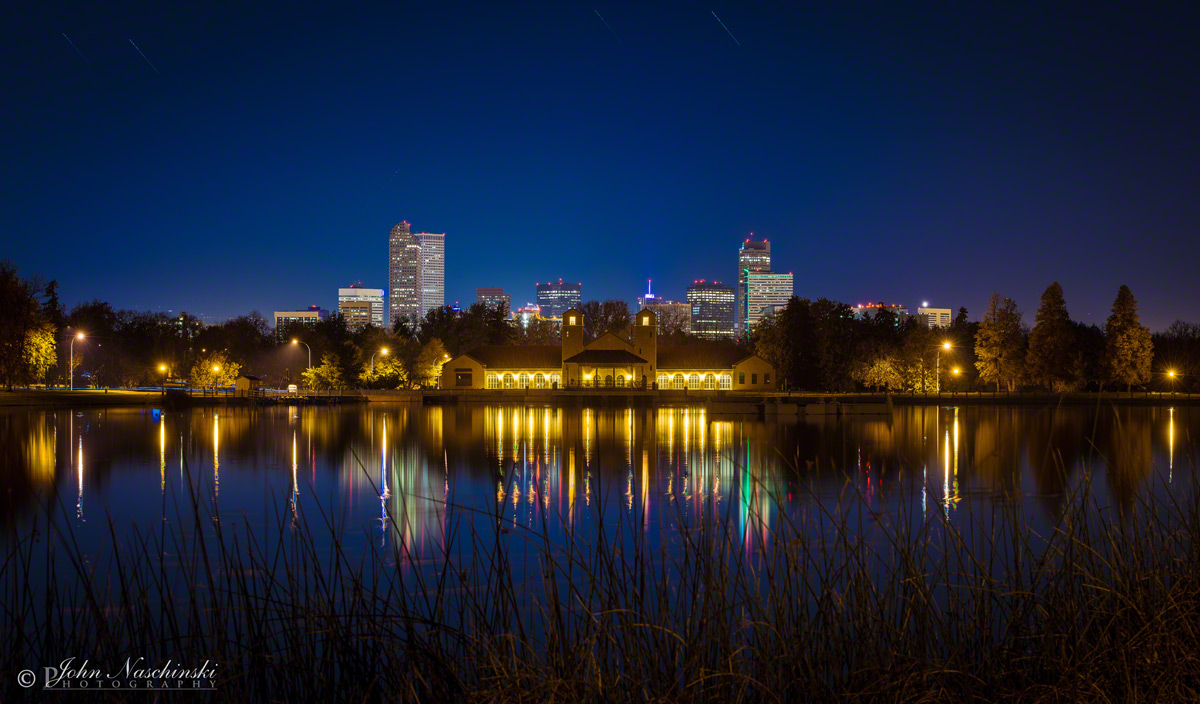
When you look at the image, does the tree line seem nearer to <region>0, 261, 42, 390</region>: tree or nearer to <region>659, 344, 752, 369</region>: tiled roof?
<region>659, 344, 752, 369</region>: tiled roof

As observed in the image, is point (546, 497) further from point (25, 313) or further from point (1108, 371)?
point (1108, 371)

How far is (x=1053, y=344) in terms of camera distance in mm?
58812

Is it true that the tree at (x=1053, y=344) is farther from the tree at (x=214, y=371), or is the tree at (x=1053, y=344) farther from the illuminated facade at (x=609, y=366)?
the tree at (x=214, y=371)

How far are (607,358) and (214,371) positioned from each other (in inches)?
1366

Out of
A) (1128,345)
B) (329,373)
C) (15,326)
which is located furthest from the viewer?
(329,373)

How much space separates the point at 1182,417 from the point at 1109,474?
85.8 ft

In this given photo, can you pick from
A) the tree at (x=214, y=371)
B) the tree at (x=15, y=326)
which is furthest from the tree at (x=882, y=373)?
the tree at (x=15, y=326)

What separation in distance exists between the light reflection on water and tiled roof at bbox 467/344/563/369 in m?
29.2

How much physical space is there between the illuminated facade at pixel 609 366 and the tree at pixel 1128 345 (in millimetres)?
26052

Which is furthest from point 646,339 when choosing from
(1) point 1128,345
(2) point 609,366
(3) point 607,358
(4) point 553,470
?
(4) point 553,470

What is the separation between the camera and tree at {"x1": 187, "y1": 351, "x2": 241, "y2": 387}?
67.2 m

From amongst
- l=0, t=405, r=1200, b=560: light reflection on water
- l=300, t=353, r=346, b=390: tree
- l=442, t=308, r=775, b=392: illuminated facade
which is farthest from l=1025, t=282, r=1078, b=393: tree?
l=300, t=353, r=346, b=390: tree

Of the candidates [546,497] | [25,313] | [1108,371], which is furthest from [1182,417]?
[25,313]

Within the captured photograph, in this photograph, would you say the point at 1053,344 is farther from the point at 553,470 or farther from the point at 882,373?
the point at 553,470
